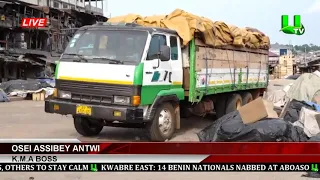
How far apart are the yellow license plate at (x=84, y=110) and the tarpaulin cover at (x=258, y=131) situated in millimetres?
2494

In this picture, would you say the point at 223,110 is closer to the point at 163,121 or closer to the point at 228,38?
the point at 228,38

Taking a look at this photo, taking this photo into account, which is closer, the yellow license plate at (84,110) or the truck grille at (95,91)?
the truck grille at (95,91)

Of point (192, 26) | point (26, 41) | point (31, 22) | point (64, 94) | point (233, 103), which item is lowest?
point (233, 103)

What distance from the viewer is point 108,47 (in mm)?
7828

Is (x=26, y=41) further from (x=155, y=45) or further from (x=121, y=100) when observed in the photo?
(x=121, y=100)

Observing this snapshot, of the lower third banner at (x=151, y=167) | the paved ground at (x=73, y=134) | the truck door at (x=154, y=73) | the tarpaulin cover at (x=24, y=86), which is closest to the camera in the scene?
the lower third banner at (x=151, y=167)

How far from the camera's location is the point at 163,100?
795cm

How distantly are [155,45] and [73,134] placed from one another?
308 cm

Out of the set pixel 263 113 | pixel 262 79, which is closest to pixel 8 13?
pixel 262 79

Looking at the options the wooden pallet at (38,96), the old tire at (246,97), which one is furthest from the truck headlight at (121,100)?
the wooden pallet at (38,96)

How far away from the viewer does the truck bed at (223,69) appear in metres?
8.88

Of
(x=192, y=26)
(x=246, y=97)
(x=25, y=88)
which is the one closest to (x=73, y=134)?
(x=192, y=26)

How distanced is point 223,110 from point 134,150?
7.45 m

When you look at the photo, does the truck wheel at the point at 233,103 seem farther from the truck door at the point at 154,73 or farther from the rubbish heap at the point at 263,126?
the truck door at the point at 154,73
